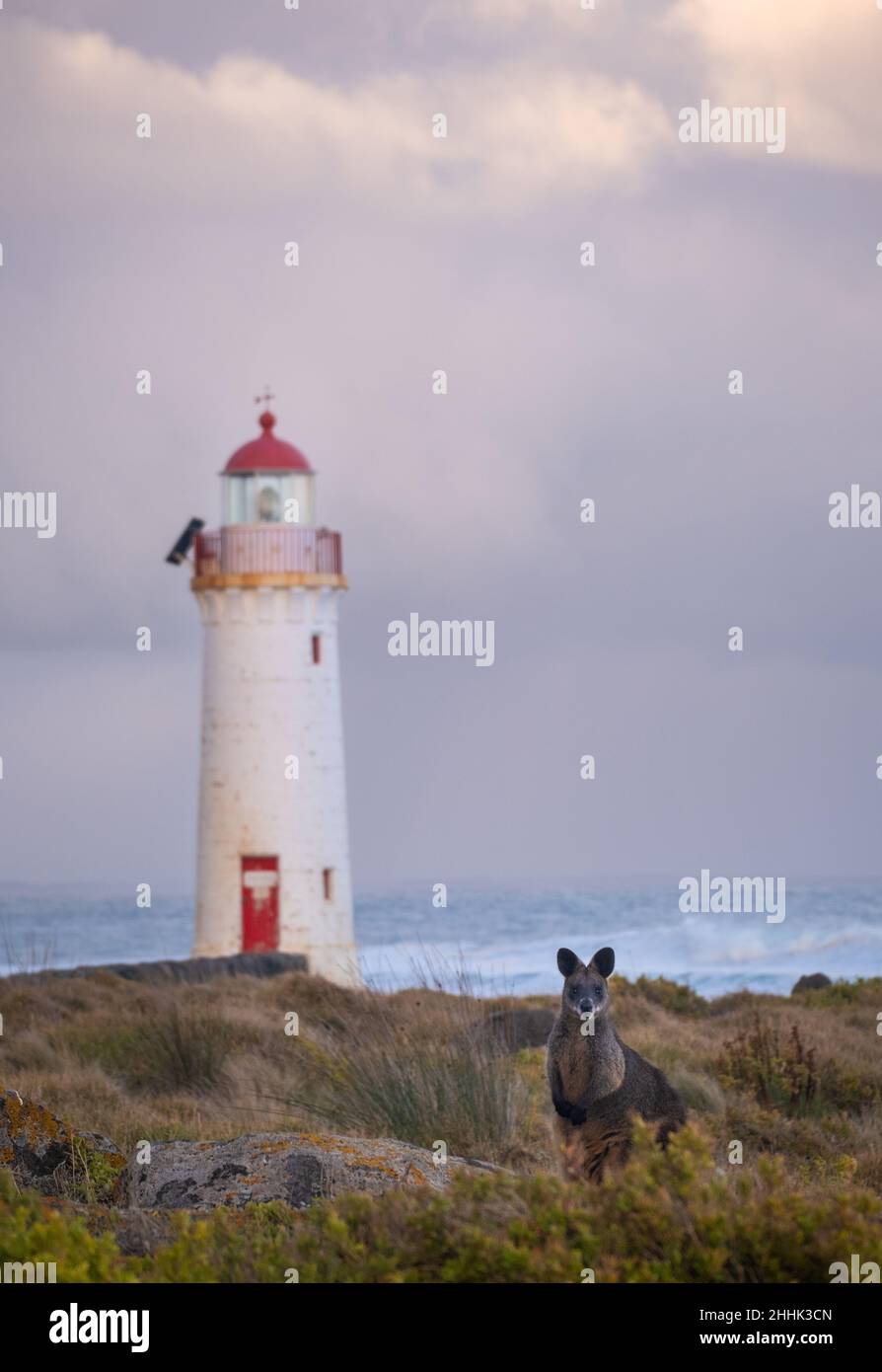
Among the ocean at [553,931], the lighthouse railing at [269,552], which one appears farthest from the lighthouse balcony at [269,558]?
the ocean at [553,931]

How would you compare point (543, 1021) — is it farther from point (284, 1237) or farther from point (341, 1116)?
point (284, 1237)

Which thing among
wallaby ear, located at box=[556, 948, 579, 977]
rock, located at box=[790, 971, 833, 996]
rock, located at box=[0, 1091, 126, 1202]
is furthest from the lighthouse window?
wallaby ear, located at box=[556, 948, 579, 977]

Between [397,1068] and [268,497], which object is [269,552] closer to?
[268,497]

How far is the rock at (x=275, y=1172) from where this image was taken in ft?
21.4

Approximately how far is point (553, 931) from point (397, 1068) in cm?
4108

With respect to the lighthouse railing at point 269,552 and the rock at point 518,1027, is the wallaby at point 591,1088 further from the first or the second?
the lighthouse railing at point 269,552

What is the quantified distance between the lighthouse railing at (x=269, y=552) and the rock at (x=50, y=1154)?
63.4 feet

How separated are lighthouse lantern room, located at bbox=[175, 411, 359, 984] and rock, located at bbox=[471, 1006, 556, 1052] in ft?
37.6

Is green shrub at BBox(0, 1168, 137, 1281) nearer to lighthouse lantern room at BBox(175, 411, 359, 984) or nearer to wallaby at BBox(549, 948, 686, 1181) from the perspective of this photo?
wallaby at BBox(549, 948, 686, 1181)

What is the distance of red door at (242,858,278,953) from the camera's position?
25922mm

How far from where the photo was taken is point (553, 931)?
50125 mm

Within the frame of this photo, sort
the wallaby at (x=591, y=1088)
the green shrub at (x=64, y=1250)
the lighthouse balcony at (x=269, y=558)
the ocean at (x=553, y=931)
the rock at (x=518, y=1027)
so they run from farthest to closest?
1. the ocean at (x=553, y=931)
2. the lighthouse balcony at (x=269, y=558)
3. the rock at (x=518, y=1027)
4. the wallaby at (x=591, y=1088)
5. the green shrub at (x=64, y=1250)
